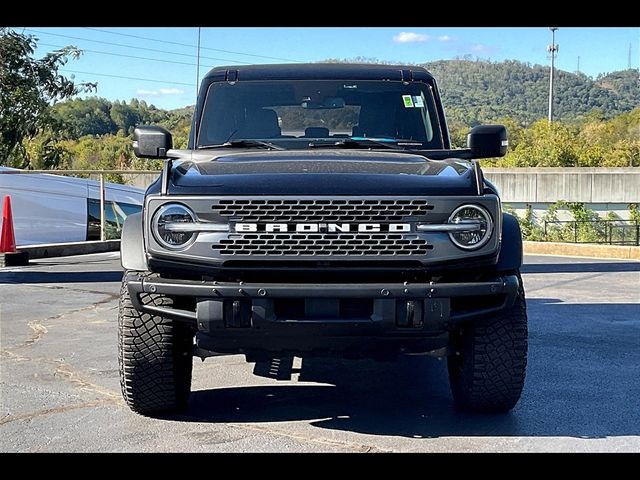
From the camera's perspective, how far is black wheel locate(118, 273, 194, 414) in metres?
4.66

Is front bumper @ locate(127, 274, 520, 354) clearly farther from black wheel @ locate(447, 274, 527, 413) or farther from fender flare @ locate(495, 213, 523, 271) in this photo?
black wheel @ locate(447, 274, 527, 413)

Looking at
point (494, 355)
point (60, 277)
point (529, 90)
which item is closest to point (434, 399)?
point (494, 355)

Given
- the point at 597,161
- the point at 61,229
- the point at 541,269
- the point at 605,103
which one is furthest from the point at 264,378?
the point at 605,103

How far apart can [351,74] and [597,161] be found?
135ft

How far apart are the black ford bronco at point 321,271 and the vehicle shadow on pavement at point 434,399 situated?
9.2 inches

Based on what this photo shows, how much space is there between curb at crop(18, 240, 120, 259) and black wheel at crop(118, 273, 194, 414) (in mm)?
9570

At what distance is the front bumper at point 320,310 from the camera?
4246 millimetres

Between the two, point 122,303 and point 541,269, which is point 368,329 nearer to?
point 122,303

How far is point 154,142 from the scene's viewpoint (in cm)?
554

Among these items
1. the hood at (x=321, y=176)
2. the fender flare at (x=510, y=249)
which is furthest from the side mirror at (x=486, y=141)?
the fender flare at (x=510, y=249)

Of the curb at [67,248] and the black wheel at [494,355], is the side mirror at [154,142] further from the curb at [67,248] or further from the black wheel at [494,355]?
the curb at [67,248]

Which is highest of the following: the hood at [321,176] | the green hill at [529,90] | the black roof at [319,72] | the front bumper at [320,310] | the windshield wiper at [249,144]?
the green hill at [529,90]
